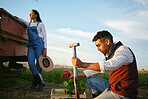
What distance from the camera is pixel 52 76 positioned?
23.1 ft

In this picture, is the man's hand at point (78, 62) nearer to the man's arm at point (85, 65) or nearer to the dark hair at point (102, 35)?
the man's arm at point (85, 65)

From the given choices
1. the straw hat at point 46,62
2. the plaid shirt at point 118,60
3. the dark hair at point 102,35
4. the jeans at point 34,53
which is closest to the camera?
the plaid shirt at point 118,60

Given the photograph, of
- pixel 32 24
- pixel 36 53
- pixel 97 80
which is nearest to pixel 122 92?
pixel 97 80

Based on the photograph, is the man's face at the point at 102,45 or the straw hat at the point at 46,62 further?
the straw hat at the point at 46,62

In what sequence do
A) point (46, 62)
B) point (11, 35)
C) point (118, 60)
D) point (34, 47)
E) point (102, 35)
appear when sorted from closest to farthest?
point (118, 60) → point (102, 35) → point (11, 35) → point (46, 62) → point (34, 47)

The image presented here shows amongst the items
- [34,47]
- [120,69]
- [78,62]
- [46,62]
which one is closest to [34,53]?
[34,47]

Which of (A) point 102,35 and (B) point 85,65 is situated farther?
(A) point 102,35

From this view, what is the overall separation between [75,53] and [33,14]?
3123 mm

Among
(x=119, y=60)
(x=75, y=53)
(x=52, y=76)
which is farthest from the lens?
(x=52, y=76)

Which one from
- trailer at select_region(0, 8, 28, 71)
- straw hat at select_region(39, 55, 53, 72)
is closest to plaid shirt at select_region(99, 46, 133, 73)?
straw hat at select_region(39, 55, 53, 72)

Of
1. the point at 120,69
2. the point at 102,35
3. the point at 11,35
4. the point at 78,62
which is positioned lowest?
the point at 120,69

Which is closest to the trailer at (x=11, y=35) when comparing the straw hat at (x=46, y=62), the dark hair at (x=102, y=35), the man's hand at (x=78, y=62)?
the straw hat at (x=46, y=62)

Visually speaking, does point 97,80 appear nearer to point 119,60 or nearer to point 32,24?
point 119,60

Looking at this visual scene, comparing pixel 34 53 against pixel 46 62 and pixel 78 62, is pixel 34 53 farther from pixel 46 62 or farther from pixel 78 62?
pixel 78 62
